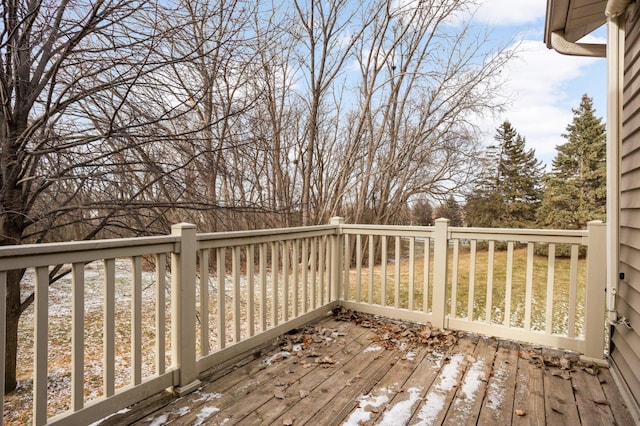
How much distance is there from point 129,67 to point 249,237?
174 centimetres

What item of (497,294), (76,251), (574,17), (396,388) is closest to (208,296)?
(76,251)

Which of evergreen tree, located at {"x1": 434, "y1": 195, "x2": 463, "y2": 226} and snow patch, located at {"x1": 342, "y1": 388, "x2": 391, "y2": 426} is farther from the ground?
evergreen tree, located at {"x1": 434, "y1": 195, "x2": 463, "y2": 226}

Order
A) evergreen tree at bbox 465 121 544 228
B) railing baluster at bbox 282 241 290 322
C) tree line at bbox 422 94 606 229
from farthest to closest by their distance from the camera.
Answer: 1. evergreen tree at bbox 465 121 544 228
2. tree line at bbox 422 94 606 229
3. railing baluster at bbox 282 241 290 322

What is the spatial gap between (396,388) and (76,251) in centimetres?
201

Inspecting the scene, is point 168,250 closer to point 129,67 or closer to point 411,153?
point 129,67

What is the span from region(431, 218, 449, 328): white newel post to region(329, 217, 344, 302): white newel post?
3.50 feet

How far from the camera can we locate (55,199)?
2.88 metres

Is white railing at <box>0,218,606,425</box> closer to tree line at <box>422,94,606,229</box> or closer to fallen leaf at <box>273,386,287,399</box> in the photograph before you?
fallen leaf at <box>273,386,287,399</box>

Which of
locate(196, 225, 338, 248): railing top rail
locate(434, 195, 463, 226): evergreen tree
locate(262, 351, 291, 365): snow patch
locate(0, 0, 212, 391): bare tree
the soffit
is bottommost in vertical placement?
locate(262, 351, 291, 365): snow patch

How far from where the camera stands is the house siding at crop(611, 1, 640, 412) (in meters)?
2.04

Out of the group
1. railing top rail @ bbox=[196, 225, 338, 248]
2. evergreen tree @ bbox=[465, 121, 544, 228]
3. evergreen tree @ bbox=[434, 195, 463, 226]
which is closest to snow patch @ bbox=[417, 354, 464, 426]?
railing top rail @ bbox=[196, 225, 338, 248]

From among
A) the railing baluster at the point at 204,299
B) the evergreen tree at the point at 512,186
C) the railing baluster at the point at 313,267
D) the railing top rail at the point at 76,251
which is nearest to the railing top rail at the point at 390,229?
the railing baluster at the point at 313,267

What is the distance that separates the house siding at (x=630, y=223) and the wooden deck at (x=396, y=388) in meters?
0.23

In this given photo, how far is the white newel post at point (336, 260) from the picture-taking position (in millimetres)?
3879
